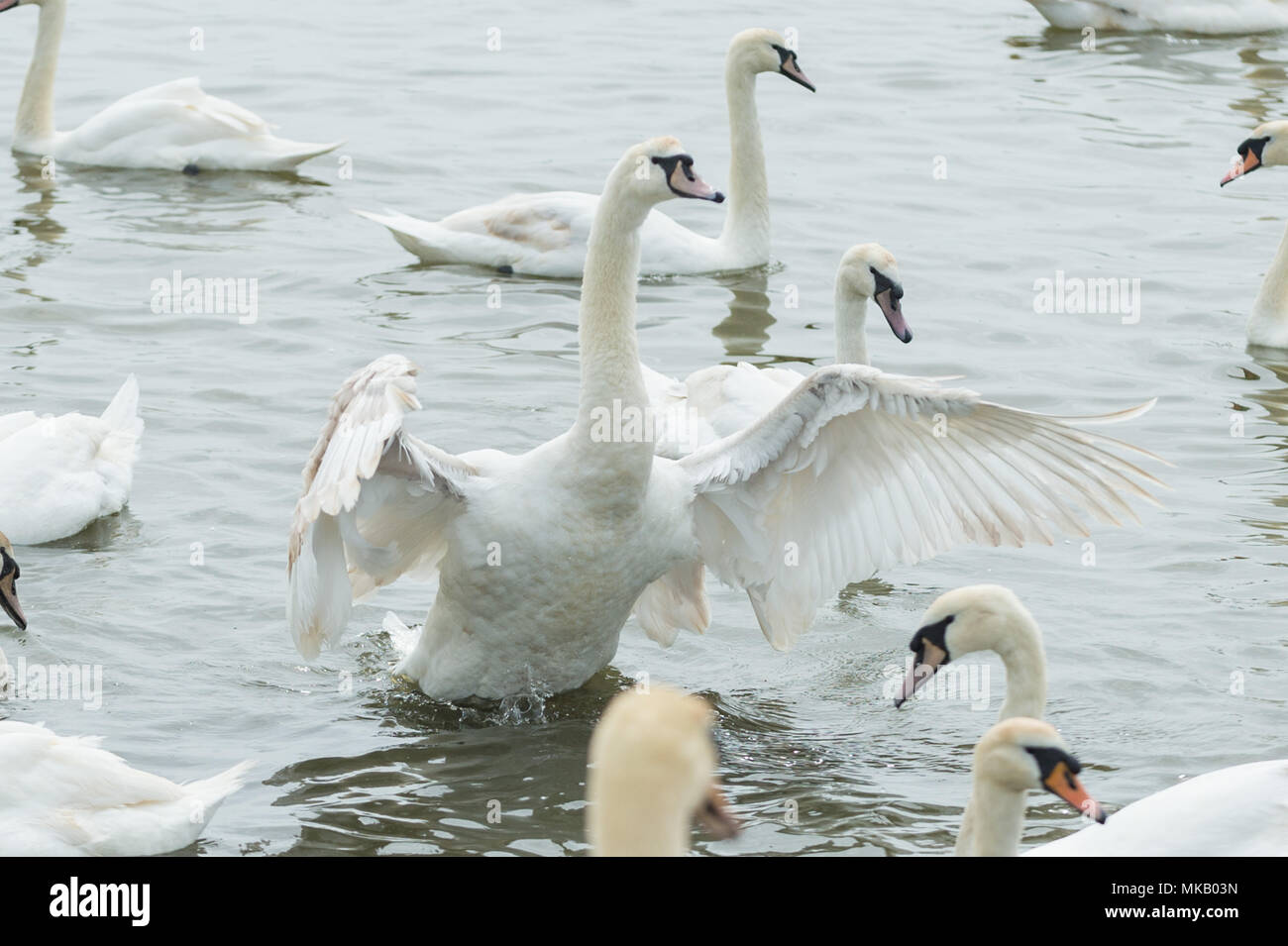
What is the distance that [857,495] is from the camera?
7.64 meters

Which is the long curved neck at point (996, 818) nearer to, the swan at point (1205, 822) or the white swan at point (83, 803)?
the swan at point (1205, 822)

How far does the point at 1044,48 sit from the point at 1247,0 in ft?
6.16

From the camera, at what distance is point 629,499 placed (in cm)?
702

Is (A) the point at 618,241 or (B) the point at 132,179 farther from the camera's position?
(B) the point at 132,179

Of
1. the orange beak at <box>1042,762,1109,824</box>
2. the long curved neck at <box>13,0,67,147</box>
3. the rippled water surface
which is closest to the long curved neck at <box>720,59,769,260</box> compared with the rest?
the rippled water surface

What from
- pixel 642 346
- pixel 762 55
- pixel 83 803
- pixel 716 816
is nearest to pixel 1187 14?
pixel 762 55

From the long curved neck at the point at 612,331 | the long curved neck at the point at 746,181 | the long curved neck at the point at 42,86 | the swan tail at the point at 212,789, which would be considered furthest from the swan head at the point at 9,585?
the long curved neck at the point at 42,86

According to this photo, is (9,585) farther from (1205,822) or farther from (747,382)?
(1205,822)

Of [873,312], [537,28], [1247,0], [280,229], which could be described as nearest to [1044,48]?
[1247,0]

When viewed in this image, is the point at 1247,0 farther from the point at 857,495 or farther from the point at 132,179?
the point at 857,495

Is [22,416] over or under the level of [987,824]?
over

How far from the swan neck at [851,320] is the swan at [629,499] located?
2126mm

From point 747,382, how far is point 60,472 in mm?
3030

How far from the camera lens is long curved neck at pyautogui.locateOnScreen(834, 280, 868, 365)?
380 inches
